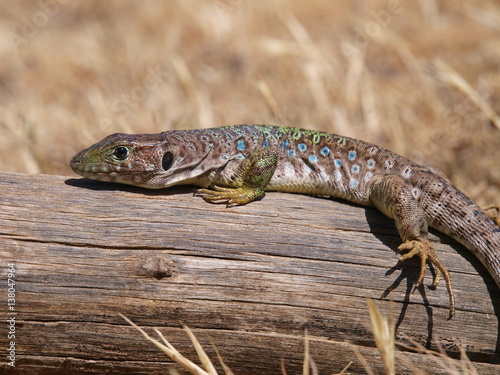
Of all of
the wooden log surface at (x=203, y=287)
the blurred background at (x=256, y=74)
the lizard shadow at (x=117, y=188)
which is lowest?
the wooden log surface at (x=203, y=287)

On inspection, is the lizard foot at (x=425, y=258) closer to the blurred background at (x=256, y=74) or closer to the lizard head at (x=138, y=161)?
the lizard head at (x=138, y=161)

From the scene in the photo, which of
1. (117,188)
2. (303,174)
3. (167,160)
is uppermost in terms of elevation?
(303,174)

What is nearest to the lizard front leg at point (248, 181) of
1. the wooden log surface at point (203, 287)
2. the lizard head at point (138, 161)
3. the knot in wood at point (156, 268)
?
the wooden log surface at point (203, 287)

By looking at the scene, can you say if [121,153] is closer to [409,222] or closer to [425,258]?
[409,222]

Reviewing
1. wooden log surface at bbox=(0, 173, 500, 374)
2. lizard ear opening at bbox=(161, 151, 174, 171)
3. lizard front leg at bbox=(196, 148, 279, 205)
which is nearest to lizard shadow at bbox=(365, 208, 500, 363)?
wooden log surface at bbox=(0, 173, 500, 374)

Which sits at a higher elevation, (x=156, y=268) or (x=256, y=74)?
(x=256, y=74)

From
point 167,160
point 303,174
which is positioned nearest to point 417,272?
point 303,174
